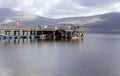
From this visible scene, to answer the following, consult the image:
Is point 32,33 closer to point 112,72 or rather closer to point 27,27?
point 27,27

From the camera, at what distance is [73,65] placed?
5603cm

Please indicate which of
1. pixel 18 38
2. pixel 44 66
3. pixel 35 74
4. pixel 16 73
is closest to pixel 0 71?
pixel 16 73

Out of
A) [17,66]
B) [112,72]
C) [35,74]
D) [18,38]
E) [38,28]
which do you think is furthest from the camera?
[38,28]

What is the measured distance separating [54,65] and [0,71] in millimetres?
11422

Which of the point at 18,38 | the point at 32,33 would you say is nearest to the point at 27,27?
the point at 32,33

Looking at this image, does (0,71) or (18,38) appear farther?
(18,38)

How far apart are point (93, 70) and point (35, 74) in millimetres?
10139

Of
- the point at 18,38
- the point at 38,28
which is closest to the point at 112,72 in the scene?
the point at 18,38

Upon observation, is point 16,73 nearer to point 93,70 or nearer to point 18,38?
point 93,70

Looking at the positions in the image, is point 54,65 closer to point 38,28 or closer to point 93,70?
point 93,70

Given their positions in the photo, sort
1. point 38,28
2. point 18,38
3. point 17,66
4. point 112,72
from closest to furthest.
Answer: point 112,72
point 17,66
point 18,38
point 38,28

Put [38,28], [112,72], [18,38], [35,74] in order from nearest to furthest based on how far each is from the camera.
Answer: [35,74] < [112,72] < [18,38] < [38,28]

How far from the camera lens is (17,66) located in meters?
53.2

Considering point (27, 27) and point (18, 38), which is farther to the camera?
point (27, 27)
